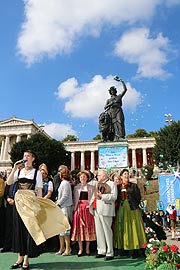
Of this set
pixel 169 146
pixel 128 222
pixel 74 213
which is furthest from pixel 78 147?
pixel 128 222

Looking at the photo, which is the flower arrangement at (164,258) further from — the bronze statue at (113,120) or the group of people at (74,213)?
Answer: the bronze statue at (113,120)

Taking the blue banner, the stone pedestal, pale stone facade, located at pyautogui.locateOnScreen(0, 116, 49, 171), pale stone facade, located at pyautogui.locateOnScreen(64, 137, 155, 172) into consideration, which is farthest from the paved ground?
pale stone facade, located at pyautogui.locateOnScreen(0, 116, 49, 171)

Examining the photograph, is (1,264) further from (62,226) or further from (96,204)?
(96,204)

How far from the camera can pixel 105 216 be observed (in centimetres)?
580

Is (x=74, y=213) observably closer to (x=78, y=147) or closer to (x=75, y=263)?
(x=75, y=263)

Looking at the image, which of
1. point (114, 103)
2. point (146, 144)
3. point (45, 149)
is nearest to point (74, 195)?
point (114, 103)

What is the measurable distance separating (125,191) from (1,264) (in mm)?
2971

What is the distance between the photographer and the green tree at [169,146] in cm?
4728

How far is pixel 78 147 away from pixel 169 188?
61747 mm

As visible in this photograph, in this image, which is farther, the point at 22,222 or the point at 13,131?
the point at 13,131

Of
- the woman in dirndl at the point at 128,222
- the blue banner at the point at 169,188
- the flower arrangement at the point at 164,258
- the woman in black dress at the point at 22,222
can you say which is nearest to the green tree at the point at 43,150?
the blue banner at the point at 169,188

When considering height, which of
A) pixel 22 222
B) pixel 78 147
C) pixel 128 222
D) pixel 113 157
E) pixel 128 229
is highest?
pixel 78 147

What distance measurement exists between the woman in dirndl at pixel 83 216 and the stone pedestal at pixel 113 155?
30.2 ft

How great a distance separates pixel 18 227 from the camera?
480 cm
